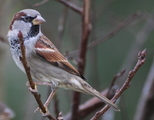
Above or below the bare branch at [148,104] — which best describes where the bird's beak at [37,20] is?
above

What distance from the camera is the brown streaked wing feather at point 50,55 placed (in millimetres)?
3455

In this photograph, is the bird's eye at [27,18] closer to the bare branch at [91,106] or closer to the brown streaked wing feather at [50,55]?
the brown streaked wing feather at [50,55]

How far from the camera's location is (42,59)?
3.50 m

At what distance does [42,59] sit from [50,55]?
0.07 metres

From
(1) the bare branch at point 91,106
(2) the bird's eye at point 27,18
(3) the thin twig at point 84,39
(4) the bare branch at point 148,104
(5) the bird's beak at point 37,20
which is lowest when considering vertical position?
(4) the bare branch at point 148,104

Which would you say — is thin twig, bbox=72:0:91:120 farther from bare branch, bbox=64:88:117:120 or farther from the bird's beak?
the bird's beak

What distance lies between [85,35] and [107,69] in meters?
3.52

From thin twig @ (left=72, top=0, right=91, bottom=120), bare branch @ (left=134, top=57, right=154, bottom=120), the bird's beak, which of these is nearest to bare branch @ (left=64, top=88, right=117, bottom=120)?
thin twig @ (left=72, top=0, right=91, bottom=120)

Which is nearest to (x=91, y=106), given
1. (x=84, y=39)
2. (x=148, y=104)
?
(x=84, y=39)

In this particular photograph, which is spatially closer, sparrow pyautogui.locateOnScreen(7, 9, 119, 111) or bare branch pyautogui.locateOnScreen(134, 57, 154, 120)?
sparrow pyautogui.locateOnScreen(7, 9, 119, 111)

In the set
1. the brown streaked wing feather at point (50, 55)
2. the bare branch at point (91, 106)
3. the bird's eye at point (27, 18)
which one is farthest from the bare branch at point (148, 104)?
the bird's eye at point (27, 18)

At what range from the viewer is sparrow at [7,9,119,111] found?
Result: 3.39 m

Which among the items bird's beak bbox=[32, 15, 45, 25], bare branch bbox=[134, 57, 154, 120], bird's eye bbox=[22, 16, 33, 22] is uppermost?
bird's beak bbox=[32, 15, 45, 25]

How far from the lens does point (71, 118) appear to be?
13.1 ft
